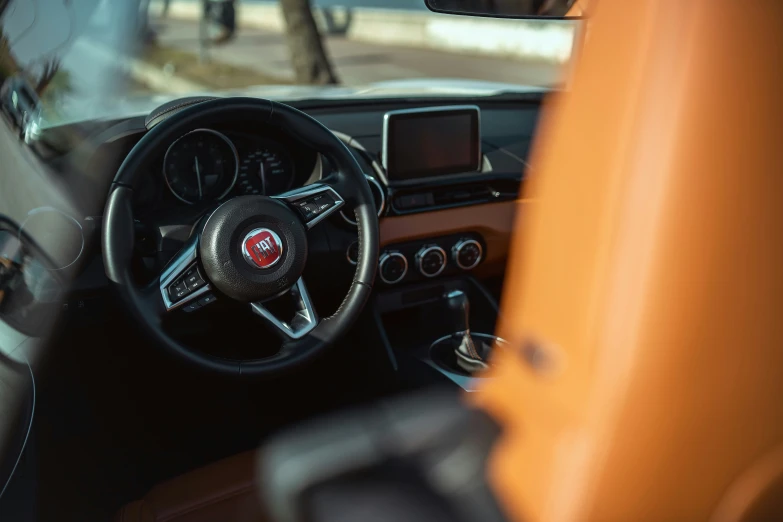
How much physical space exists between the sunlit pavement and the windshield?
0.04 metres

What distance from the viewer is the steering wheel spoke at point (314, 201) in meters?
2.34

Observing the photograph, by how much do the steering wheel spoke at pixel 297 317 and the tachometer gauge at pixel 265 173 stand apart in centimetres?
40

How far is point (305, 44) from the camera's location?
25.9 feet

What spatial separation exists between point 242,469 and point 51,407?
89cm

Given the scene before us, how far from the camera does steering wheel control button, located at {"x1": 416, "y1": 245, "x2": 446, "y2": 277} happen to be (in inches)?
120

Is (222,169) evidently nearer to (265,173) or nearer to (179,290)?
(265,173)

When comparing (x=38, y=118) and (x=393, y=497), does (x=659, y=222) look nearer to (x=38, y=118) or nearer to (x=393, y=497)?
(x=393, y=497)

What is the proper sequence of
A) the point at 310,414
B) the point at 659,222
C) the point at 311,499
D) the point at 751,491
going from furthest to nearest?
the point at 310,414, the point at 311,499, the point at 751,491, the point at 659,222

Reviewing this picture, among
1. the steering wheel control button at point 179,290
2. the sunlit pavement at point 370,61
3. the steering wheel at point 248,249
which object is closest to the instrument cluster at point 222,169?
the steering wheel at point 248,249

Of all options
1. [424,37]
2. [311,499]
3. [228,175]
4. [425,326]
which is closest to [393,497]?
[311,499]

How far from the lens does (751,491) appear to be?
1146 mm

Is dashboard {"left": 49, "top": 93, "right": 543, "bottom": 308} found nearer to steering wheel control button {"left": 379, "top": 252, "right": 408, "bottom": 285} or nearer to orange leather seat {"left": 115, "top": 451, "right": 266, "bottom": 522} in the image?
steering wheel control button {"left": 379, "top": 252, "right": 408, "bottom": 285}

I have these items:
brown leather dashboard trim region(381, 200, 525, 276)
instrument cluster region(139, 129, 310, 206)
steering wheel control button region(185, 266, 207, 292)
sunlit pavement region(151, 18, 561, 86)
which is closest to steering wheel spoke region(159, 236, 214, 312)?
steering wheel control button region(185, 266, 207, 292)

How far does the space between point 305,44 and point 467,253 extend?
17.4ft
